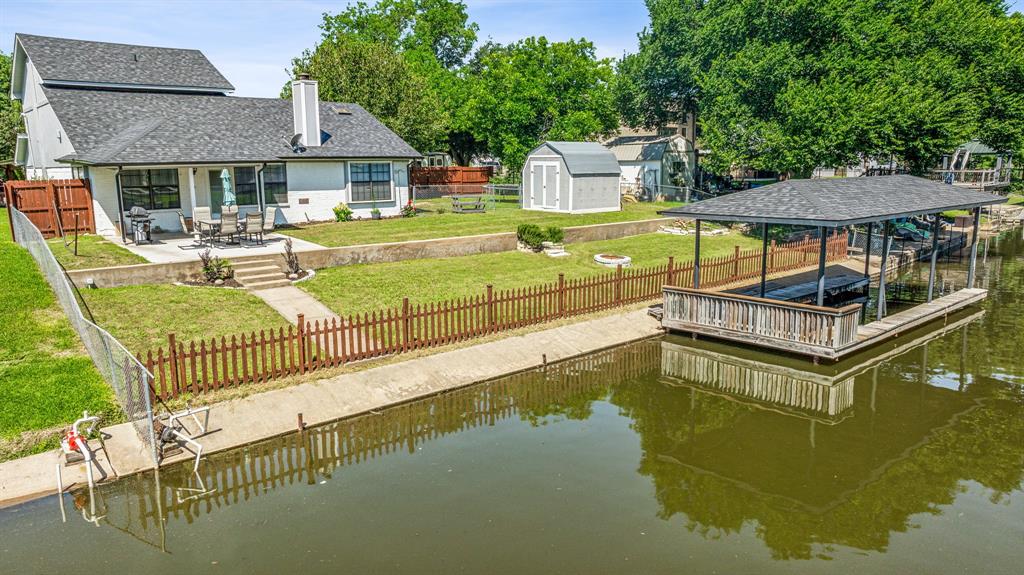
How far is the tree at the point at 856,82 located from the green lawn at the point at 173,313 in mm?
23787

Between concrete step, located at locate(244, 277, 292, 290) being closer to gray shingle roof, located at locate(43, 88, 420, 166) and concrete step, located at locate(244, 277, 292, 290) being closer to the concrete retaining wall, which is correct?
the concrete retaining wall

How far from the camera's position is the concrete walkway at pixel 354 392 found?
9812 mm

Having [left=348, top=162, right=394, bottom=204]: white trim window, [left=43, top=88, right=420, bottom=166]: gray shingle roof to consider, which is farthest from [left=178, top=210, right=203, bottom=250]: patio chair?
[left=348, top=162, right=394, bottom=204]: white trim window

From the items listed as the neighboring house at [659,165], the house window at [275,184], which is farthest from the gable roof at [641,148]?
the house window at [275,184]

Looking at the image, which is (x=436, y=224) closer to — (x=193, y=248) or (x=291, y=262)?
(x=291, y=262)

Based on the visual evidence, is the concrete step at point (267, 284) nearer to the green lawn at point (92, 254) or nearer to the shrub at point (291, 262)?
the shrub at point (291, 262)

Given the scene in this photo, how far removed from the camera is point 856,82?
30.4 meters

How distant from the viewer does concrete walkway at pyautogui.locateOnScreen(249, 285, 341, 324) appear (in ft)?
55.1

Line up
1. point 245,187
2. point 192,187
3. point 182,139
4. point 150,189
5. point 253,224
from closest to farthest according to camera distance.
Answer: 1. point 253,224
2. point 192,187
3. point 150,189
4. point 182,139
5. point 245,187

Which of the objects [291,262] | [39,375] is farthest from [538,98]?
[39,375]

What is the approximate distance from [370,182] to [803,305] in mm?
20955

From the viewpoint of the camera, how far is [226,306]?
17109 millimetres

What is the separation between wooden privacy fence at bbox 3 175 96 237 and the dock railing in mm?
A: 20451

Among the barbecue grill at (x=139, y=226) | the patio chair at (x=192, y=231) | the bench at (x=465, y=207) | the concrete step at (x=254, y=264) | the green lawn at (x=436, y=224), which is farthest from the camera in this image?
the bench at (x=465, y=207)
